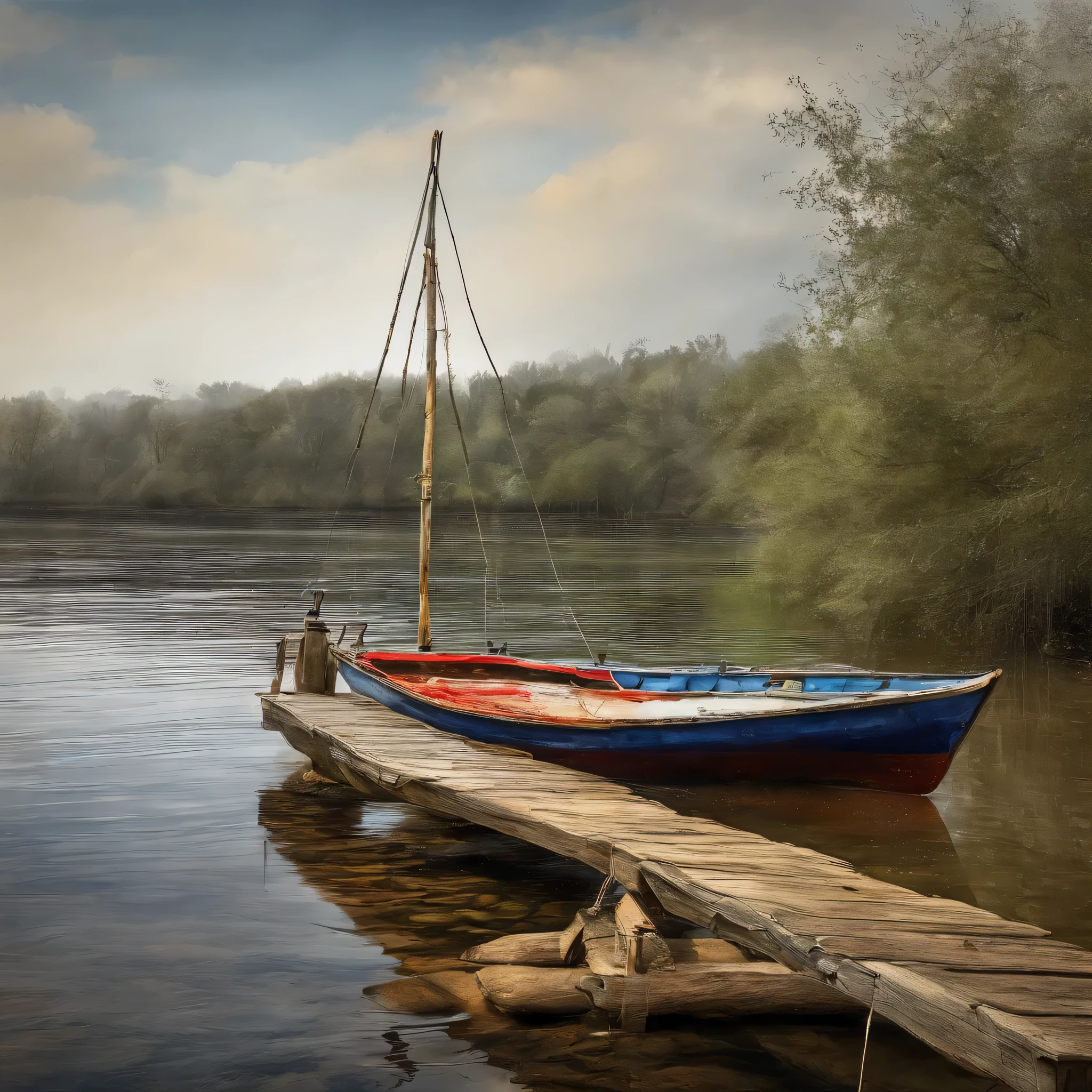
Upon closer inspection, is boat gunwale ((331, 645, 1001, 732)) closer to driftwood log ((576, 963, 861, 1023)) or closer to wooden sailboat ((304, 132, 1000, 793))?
wooden sailboat ((304, 132, 1000, 793))

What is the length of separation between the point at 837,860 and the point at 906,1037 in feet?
4.21

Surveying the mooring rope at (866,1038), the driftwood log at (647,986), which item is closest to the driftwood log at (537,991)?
the driftwood log at (647,986)

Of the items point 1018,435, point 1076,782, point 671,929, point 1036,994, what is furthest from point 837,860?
point 1018,435

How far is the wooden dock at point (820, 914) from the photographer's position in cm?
513

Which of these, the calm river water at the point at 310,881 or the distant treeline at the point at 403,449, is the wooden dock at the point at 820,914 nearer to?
the calm river water at the point at 310,881

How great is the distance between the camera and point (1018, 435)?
23.4 meters

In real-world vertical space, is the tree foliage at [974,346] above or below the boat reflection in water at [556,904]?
above

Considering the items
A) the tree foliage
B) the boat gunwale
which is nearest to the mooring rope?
the boat gunwale

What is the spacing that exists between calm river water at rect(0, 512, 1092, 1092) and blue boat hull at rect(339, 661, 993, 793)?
342 mm

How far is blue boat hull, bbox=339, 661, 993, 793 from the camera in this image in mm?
12266

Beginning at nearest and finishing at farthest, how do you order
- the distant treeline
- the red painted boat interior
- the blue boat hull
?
the blue boat hull → the red painted boat interior → the distant treeline

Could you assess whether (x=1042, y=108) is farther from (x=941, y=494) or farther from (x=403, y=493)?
(x=403, y=493)

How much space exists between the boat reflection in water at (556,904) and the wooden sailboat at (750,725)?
1.41 ft

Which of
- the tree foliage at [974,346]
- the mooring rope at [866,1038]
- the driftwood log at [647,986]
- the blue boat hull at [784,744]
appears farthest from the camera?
the tree foliage at [974,346]
